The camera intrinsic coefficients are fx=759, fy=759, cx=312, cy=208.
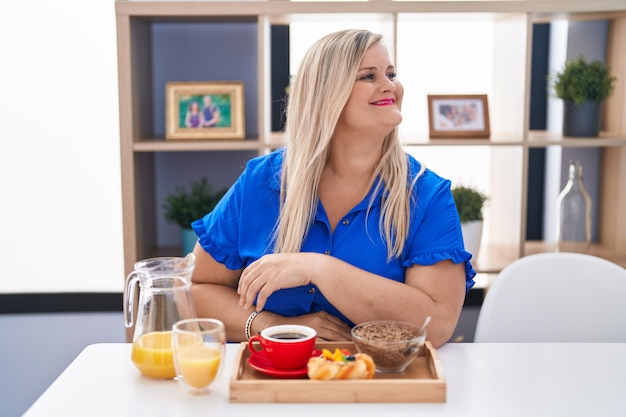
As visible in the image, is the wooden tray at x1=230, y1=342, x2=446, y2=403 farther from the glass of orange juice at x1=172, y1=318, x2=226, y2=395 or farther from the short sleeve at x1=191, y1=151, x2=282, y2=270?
the short sleeve at x1=191, y1=151, x2=282, y2=270

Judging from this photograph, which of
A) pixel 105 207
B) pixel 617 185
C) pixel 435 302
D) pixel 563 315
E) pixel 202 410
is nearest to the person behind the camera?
pixel 202 410

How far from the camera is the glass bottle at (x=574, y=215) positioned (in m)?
2.71

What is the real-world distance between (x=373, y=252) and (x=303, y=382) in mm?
607

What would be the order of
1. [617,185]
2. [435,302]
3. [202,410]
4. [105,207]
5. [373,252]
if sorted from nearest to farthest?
[202,410]
[435,302]
[373,252]
[617,185]
[105,207]

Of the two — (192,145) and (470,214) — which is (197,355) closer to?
(192,145)

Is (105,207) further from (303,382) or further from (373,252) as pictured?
(303,382)

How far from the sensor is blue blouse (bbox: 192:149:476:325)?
1.82 m

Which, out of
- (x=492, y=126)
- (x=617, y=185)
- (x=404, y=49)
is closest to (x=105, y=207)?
(x=404, y=49)

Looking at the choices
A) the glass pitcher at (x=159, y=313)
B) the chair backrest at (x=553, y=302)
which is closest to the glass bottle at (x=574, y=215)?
the chair backrest at (x=553, y=302)

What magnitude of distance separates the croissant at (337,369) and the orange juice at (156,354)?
0.25 meters

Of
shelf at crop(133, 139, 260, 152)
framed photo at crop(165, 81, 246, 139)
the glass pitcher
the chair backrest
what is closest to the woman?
the chair backrest

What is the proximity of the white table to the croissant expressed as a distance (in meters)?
0.05

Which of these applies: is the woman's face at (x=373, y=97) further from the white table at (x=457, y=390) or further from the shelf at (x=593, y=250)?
the shelf at (x=593, y=250)

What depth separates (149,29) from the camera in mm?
2830
